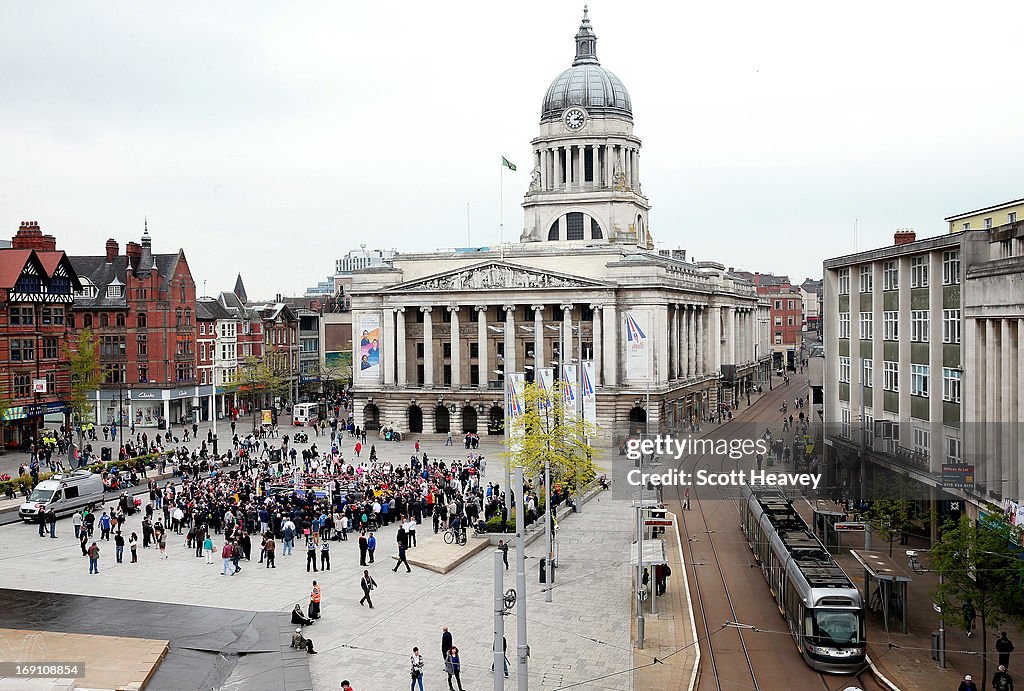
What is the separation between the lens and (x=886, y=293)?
4769 centimetres

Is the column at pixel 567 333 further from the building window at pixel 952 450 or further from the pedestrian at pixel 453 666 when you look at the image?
the pedestrian at pixel 453 666

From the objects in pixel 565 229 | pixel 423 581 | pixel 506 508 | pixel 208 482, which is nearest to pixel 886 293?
pixel 506 508

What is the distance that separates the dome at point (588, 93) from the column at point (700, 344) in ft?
84.5

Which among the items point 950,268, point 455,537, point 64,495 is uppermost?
point 950,268

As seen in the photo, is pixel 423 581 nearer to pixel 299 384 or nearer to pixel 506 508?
pixel 506 508

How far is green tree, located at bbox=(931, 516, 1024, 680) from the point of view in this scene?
1034 inches

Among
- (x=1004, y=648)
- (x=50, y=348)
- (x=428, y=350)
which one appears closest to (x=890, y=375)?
(x=1004, y=648)

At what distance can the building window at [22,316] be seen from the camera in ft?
248

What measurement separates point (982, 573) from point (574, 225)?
90.5 m

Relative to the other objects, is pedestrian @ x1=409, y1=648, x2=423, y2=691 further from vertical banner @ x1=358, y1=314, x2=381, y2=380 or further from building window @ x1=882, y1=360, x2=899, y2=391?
vertical banner @ x1=358, y1=314, x2=381, y2=380

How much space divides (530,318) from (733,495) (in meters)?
46.9

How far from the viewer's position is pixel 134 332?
92.7 meters

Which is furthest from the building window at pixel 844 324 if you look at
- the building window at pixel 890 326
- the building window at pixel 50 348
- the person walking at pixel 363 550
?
the building window at pixel 50 348

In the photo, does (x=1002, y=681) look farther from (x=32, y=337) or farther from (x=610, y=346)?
(x=32, y=337)
